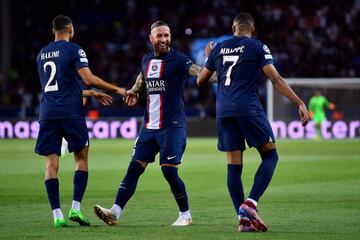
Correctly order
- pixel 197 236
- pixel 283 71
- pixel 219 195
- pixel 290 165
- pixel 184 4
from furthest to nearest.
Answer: pixel 184 4 < pixel 283 71 < pixel 290 165 < pixel 219 195 < pixel 197 236

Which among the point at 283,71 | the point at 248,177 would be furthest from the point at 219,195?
the point at 283,71

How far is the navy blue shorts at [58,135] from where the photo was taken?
10383 mm

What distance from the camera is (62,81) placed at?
1038 centimetres

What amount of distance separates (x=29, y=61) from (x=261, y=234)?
98.3 ft

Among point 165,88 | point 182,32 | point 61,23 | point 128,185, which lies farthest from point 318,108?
point 61,23

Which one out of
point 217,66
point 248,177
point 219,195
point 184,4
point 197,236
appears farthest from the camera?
point 184,4

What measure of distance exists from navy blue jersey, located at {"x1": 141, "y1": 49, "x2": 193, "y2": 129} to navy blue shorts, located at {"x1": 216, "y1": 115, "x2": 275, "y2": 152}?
23.2 inches

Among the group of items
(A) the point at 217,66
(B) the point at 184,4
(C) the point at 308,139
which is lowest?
(C) the point at 308,139

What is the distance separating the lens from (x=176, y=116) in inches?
414

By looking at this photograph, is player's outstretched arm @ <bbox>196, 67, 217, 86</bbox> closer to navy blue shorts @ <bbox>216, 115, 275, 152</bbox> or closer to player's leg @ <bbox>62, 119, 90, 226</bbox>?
navy blue shorts @ <bbox>216, 115, 275, 152</bbox>

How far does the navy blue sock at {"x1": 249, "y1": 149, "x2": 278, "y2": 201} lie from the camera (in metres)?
9.91

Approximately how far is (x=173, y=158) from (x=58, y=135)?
50.9 inches

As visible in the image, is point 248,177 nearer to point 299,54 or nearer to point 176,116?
point 176,116

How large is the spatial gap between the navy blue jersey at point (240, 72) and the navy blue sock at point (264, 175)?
0.48m
